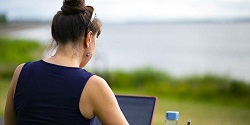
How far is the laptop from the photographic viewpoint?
2301 mm

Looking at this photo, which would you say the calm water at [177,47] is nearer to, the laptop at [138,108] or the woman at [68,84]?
the laptop at [138,108]

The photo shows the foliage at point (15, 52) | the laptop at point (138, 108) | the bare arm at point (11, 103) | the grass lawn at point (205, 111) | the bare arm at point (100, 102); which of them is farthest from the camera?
the foliage at point (15, 52)

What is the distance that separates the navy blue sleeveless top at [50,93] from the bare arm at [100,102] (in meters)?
0.02

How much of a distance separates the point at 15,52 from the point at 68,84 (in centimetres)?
796

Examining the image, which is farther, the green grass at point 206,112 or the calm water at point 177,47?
the green grass at point 206,112

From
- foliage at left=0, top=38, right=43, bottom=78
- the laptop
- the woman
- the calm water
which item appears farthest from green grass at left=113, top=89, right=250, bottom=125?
the woman

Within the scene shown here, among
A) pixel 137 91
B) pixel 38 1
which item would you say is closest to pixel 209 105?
pixel 137 91

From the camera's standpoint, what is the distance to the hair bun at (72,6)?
1.73 meters

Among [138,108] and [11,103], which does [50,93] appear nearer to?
[11,103]

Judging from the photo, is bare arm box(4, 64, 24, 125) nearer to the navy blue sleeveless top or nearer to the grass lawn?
the navy blue sleeveless top

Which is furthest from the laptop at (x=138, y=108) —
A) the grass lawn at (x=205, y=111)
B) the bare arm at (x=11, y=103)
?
the grass lawn at (x=205, y=111)

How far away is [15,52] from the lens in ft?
30.9

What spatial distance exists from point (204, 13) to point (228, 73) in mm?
1599

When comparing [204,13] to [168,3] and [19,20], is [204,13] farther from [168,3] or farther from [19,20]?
[19,20]
